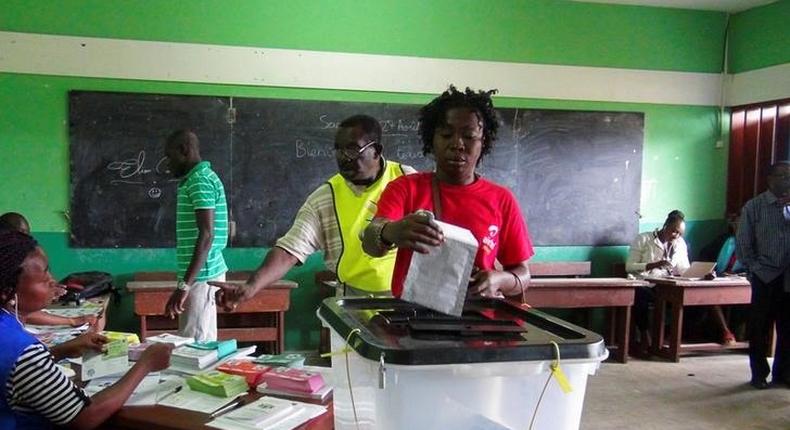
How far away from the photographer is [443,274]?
44.5 inches

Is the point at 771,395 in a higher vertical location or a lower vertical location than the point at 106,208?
lower

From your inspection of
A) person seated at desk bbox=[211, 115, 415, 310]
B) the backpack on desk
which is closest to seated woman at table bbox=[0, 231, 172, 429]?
person seated at desk bbox=[211, 115, 415, 310]

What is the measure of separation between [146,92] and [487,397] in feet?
14.8

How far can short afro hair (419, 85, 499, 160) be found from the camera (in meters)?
1.60

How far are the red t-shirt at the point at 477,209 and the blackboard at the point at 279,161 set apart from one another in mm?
3639

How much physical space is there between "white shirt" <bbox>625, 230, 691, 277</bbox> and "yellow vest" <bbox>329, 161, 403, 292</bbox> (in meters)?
4.08

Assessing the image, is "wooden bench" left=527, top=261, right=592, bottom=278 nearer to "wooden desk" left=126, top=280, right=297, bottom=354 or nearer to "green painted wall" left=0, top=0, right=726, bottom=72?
"green painted wall" left=0, top=0, right=726, bottom=72

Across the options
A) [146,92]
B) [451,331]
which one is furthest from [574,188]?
[451,331]

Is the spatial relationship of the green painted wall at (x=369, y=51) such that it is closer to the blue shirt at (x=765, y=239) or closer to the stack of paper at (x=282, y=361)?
the blue shirt at (x=765, y=239)

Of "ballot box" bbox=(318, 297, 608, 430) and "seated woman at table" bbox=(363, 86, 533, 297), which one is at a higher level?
"seated woman at table" bbox=(363, 86, 533, 297)

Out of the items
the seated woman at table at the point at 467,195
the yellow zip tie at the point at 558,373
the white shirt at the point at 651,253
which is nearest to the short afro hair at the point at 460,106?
the seated woman at table at the point at 467,195

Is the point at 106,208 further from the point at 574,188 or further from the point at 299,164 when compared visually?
the point at 574,188

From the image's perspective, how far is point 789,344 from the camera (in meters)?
4.51

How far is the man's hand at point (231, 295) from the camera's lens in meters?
1.84
